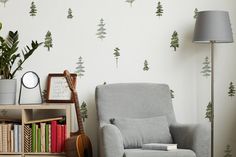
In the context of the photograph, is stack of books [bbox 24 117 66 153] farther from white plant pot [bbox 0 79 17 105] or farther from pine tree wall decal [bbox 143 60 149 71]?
pine tree wall decal [bbox 143 60 149 71]

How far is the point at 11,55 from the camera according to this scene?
3986mm

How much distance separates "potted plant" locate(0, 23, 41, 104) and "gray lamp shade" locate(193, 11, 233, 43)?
1.42 m

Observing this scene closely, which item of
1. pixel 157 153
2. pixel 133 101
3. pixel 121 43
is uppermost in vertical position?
pixel 121 43

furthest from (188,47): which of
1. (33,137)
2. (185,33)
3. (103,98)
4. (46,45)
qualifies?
(33,137)

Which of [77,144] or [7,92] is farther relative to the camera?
[7,92]

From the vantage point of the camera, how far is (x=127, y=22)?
4074 millimetres

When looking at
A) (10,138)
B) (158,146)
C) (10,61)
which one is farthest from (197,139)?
(10,61)

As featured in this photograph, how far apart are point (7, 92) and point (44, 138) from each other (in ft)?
1.67

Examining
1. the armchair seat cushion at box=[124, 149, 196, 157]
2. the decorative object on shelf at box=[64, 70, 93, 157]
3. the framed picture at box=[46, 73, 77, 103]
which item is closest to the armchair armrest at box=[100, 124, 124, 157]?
the armchair seat cushion at box=[124, 149, 196, 157]

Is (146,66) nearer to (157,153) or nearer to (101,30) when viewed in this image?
(101,30)

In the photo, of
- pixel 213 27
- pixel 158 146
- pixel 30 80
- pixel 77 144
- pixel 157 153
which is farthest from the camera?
pixel 30 80

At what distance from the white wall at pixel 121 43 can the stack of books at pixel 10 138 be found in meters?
0.57

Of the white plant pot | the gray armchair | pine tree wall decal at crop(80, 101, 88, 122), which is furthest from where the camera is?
pine tree wall decal at crop(80, 101, 88, 122)

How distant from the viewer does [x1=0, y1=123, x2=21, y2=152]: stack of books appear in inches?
146
